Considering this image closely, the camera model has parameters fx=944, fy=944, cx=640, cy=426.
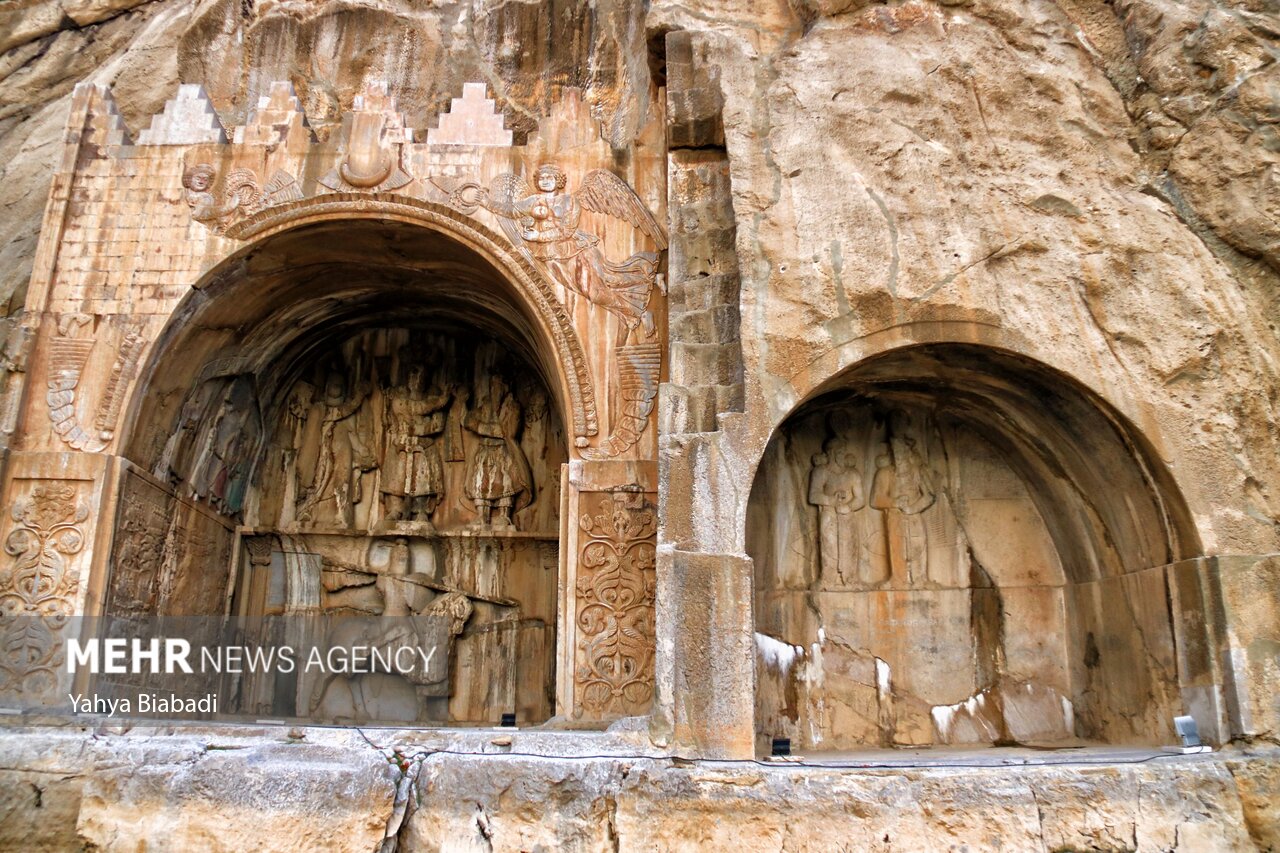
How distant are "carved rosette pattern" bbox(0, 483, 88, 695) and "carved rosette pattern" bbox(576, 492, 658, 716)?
13.2 ft

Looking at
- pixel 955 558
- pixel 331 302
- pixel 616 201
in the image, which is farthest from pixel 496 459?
pixel 955 558

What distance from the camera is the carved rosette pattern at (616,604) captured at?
284 inches

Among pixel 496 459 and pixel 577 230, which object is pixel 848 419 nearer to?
pixel 577 230

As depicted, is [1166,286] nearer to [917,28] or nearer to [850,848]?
[917,28]

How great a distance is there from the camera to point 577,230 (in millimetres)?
8211

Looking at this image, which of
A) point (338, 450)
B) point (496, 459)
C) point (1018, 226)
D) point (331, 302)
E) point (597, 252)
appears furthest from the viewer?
point (338, 450)

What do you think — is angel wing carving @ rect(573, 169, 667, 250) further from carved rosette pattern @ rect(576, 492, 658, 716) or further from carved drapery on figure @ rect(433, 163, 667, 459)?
carved rosette pattern @ rect(576, 492, 658, 716)

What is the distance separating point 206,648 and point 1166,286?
895 centimetres

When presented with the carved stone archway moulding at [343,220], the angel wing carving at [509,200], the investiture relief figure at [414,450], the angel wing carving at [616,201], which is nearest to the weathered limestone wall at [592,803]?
the carved stone archway moulding at [343,220]

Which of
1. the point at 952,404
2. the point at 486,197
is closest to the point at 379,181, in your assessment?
the point at 486,197

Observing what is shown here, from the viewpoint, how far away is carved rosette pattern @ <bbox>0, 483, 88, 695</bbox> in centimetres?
721

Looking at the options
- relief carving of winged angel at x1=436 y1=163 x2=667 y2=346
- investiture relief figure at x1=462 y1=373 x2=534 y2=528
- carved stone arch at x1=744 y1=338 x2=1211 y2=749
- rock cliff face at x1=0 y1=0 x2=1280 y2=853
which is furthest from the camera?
→ investiture relief figure at x1=462 y1=373 x2=534 y2=528

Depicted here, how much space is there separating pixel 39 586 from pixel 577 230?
5190 mm

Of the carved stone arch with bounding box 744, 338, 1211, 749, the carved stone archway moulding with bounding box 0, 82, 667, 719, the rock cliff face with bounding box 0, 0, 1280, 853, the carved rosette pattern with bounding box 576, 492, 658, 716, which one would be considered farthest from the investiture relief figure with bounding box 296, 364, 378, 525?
the carved stone arch with bounding box 744, 338, 1211, 749
